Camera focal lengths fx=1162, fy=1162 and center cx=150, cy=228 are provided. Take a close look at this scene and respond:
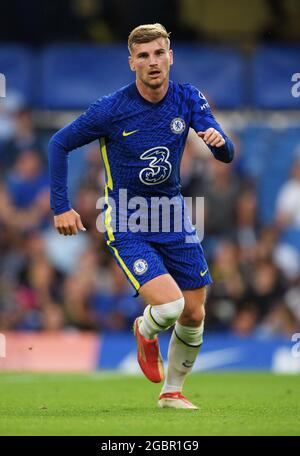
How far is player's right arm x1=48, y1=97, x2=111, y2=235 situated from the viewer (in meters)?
8.03

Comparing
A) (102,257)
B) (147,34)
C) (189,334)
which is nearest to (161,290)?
(189,334)

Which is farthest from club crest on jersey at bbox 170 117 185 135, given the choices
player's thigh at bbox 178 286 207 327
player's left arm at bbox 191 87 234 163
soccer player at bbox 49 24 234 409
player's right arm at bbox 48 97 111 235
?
player's thigh at bbox 178 286 207 327

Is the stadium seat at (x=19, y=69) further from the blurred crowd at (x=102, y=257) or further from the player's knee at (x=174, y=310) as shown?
the player's knee at (x=174, y=310)

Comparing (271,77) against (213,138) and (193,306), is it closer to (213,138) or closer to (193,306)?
(193,306)

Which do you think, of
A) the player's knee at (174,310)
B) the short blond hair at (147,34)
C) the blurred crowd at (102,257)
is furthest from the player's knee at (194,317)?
the blurred crowd at (102,257)

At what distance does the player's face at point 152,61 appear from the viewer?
8.04 metres

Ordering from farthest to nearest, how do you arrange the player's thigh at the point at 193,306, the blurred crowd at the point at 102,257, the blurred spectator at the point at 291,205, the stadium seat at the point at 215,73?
the stadium seat at the point at 215,73 → the blurred spectator at the point at 291,205 → the blurred crowd at the point at 102,257 → the player's thigh at the point at 193,306

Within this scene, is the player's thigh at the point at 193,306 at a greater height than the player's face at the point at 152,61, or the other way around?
the player's face at the point at 152,61

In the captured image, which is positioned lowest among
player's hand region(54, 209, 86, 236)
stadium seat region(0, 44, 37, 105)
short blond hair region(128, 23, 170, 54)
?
player's hand region(54, 209, 86, 236)

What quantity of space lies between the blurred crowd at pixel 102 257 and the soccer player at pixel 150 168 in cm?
651

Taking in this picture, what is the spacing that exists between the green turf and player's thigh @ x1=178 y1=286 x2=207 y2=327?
655 mm

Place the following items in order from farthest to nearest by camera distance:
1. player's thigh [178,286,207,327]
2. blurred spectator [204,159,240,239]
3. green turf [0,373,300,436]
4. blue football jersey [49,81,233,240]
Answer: blurred spectator [204,159,240,239] < player's thigh [178,286,207,327] < blue football jersey [49,81,233,240] < green turf [0,373,300,436]

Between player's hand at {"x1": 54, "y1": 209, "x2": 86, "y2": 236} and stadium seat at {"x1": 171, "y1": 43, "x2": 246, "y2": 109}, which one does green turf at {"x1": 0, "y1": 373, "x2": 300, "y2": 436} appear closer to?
player's hand at {"x1": 54, "y1": 209, "x2": 86, "y2": 236}

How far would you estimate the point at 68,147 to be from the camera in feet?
26.9
